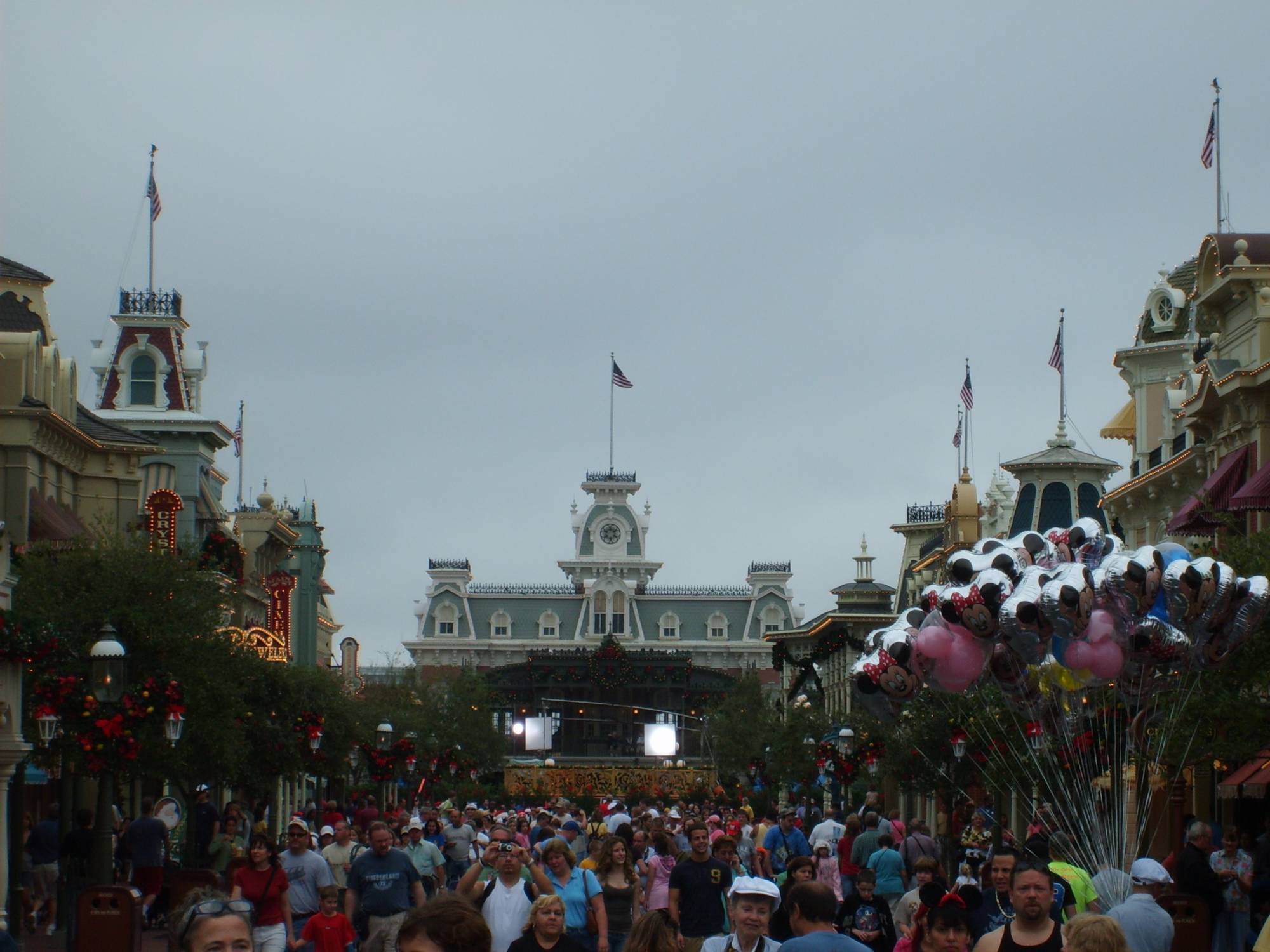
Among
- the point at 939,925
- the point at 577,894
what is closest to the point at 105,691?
the point at 577,894

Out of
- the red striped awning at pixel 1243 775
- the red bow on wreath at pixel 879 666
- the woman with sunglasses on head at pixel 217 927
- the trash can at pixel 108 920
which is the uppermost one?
the red bow on wreath at pixel 879 666

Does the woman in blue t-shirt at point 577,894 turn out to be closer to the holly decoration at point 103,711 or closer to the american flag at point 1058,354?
the holly decoration at point 103,711

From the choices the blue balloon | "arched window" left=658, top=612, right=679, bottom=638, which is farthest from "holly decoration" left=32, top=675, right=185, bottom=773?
"arched window" left=658, top=612, right=679, bottom=638

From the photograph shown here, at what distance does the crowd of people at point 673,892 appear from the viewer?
986 cm

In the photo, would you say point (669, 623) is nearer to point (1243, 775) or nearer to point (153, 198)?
point (153, 198)

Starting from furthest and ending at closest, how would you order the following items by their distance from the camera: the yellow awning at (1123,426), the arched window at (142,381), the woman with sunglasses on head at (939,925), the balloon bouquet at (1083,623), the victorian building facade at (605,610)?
the victorian building facade at (605,610), the arched window at (142,381), the yellow awning at (1123,426), the balloon bouquet at (1083,623), the woman with sunglasses on head at (939,925)

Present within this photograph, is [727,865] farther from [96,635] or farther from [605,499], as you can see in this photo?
[605,499]

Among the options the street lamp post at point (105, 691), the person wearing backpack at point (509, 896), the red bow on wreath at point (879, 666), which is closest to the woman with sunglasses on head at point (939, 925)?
the person wearing backpack at point (509, 896)

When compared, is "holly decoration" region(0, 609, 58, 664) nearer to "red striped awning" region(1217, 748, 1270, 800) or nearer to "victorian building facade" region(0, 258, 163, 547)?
"victorian building facade" region(0, 258, 163, 547)

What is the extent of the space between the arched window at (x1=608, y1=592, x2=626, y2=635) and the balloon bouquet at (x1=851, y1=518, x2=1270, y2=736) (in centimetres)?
13928

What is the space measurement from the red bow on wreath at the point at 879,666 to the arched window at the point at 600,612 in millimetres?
138820

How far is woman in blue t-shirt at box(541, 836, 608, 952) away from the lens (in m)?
15.4

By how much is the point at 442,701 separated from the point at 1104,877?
80.2 metres

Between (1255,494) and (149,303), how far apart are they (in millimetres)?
36048
